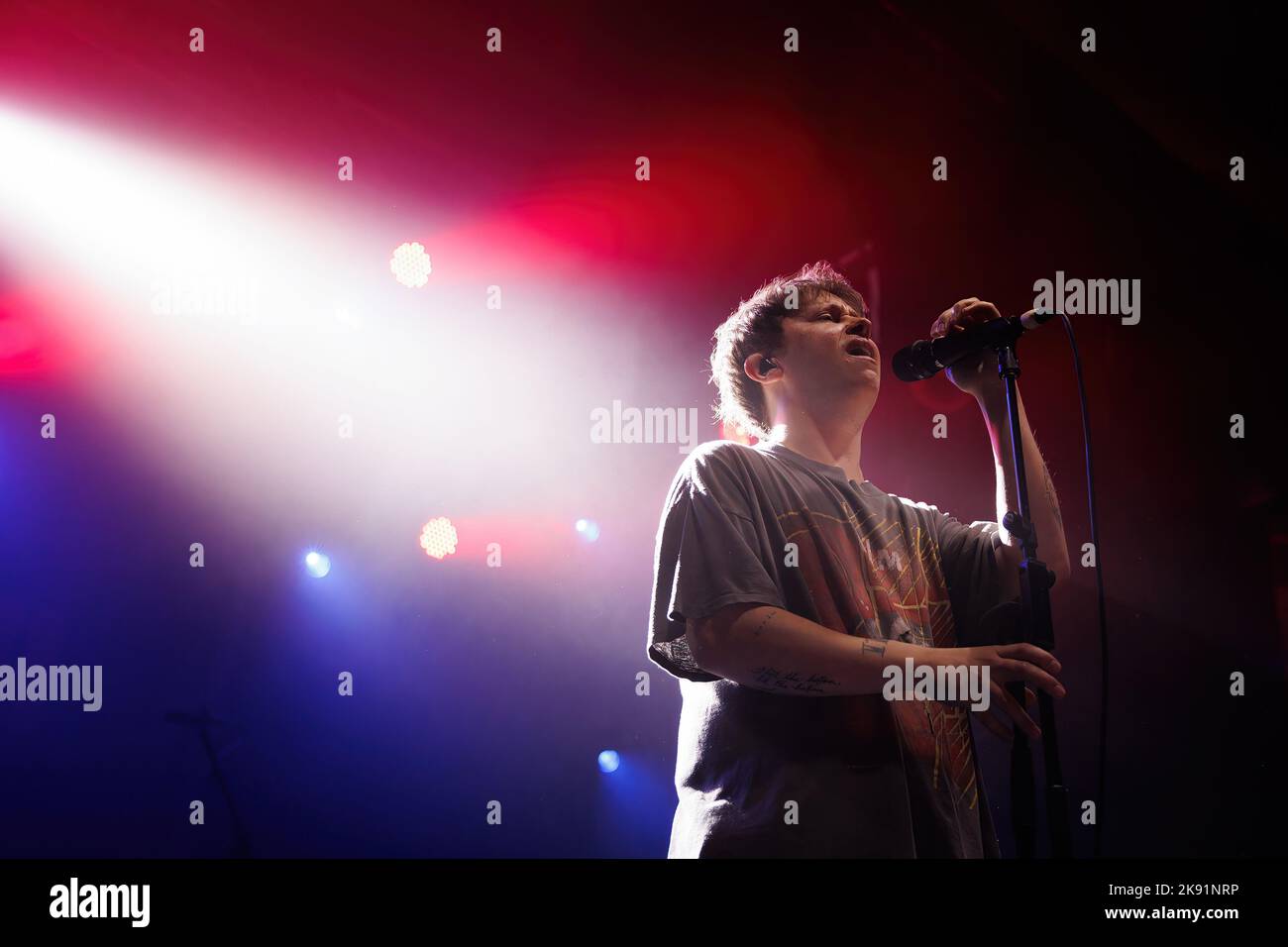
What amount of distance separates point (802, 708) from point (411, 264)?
1476mm

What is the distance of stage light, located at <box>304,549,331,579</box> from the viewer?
2.12 meters

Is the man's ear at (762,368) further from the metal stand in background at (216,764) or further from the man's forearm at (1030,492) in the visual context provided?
the metal stand in background at (216,764)

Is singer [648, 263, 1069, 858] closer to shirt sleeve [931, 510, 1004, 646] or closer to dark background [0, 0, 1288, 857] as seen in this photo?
shirt sleeve [931, 510, 1004, 646]

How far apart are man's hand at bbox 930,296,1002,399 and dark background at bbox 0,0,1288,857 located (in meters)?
0.47

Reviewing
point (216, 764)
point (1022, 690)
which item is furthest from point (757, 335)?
point (216, 764)

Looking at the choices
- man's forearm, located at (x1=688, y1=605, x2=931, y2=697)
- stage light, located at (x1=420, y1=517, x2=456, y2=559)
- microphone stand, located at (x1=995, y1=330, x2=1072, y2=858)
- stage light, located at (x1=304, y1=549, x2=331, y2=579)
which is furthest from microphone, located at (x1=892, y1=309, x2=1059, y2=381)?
stage light, located at (x1=304, y1=549, x2=331, y2=579)

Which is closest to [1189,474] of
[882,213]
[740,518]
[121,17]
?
[882,213]

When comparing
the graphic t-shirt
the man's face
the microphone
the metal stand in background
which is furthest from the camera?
the metal stand in background

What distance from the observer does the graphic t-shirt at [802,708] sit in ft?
4.20

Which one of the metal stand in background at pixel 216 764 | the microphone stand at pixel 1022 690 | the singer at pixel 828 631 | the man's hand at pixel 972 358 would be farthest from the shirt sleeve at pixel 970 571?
the metal stand in background at pixel 216 764

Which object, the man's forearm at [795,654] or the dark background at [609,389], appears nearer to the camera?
the man's forearm at [795,654]

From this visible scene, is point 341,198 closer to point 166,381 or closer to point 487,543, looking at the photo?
point 166,381

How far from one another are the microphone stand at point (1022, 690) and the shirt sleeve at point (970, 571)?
0.15 m
